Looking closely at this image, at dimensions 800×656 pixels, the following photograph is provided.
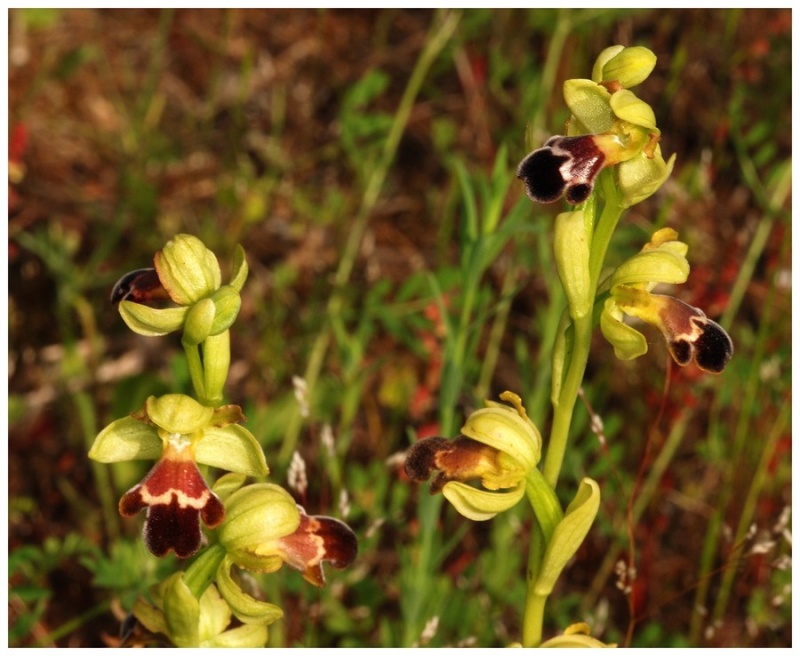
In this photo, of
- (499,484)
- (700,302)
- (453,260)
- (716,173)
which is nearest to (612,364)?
(700,302)

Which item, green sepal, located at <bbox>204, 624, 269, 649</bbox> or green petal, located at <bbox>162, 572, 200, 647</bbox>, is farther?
green sepal, located at <bbox>204, 624, 269, 649</bbox>

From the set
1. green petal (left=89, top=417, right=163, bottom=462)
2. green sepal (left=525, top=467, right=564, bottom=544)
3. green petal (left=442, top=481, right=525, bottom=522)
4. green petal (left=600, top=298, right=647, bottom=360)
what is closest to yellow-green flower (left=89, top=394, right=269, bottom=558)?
green petal (left=89, top=417, right=163, bottom=462)

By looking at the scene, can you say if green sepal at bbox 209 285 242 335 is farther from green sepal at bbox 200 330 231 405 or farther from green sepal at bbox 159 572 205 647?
green sepal at bbox 159 572 205 647

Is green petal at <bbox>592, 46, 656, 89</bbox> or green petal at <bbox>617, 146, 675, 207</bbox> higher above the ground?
green petal at <bbox>592, 46, 656, 89</bbox>

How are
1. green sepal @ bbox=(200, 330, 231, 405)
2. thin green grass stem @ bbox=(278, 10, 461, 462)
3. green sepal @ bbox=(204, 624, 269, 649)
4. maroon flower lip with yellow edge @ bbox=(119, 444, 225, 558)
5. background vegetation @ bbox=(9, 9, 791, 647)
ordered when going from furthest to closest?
thin green grass stem @ bbox=(278, 10, 461, 462)
background vegetation @ bbox=(9, 9, 791, 647)
green sepal @ bbox=(204, 624, 269, 649)
green sepal @ bbox=(200, 330, 231, 405)
maroon flower lip with yellow edge @ bbox=(119, 444, 225, 558)

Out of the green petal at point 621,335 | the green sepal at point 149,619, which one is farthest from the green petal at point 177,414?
the green petal at point 621,335

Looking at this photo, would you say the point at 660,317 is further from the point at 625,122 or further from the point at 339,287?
the point at 339,287

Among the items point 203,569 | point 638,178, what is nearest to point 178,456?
point 203,569
